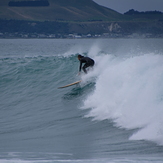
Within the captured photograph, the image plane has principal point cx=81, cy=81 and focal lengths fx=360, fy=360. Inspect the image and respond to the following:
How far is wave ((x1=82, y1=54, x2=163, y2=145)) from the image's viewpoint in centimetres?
912

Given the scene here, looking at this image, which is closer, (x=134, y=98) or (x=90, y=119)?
(x=134, y=98)

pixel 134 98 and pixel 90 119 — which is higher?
pixel 134 98

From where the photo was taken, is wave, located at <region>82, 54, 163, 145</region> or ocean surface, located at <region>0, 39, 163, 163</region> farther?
wave, located at <region>82, 54, 163, 145</region>

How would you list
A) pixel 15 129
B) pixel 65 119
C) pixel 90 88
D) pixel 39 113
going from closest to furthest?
pixel 15 129, pixel 65 119, pixel 39 113, pixel 90 88

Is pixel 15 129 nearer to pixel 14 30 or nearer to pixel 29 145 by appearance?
pixel 29 145

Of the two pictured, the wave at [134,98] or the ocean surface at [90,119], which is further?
the wave at [134,98]

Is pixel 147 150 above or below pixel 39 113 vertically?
above


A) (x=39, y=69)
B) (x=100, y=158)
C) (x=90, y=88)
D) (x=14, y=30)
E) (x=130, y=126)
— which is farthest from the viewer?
(x=14, y=30)

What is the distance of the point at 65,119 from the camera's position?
12.0 metres

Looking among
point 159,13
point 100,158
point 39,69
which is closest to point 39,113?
point 100,158

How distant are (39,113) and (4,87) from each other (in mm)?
6269

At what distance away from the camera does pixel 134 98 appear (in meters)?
11.1

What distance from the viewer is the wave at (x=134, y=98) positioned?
9117mm

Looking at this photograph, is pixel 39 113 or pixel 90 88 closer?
pixel 39 113
